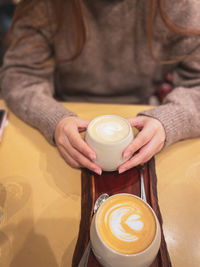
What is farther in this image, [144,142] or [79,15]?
[79,15]

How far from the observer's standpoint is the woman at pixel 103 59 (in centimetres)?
73

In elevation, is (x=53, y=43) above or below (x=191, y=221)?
above

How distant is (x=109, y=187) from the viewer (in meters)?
0.61

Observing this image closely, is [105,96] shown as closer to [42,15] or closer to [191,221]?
[42,15]

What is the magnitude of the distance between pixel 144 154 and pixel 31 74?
676mm

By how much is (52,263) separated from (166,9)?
972 millimetres

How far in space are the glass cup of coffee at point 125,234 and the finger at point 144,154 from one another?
127 mm

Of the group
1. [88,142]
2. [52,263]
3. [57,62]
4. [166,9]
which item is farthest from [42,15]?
[52,263]

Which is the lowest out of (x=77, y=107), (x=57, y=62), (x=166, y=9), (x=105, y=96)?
(x=105, y=96)

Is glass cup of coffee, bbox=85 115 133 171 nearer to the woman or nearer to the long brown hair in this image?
the woman

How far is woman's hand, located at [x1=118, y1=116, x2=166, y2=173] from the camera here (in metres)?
0.59

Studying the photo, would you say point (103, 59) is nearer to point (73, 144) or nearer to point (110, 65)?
point (110, 65)

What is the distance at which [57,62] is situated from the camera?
1045 millimetres

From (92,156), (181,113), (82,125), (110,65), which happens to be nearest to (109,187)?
(92,156)
